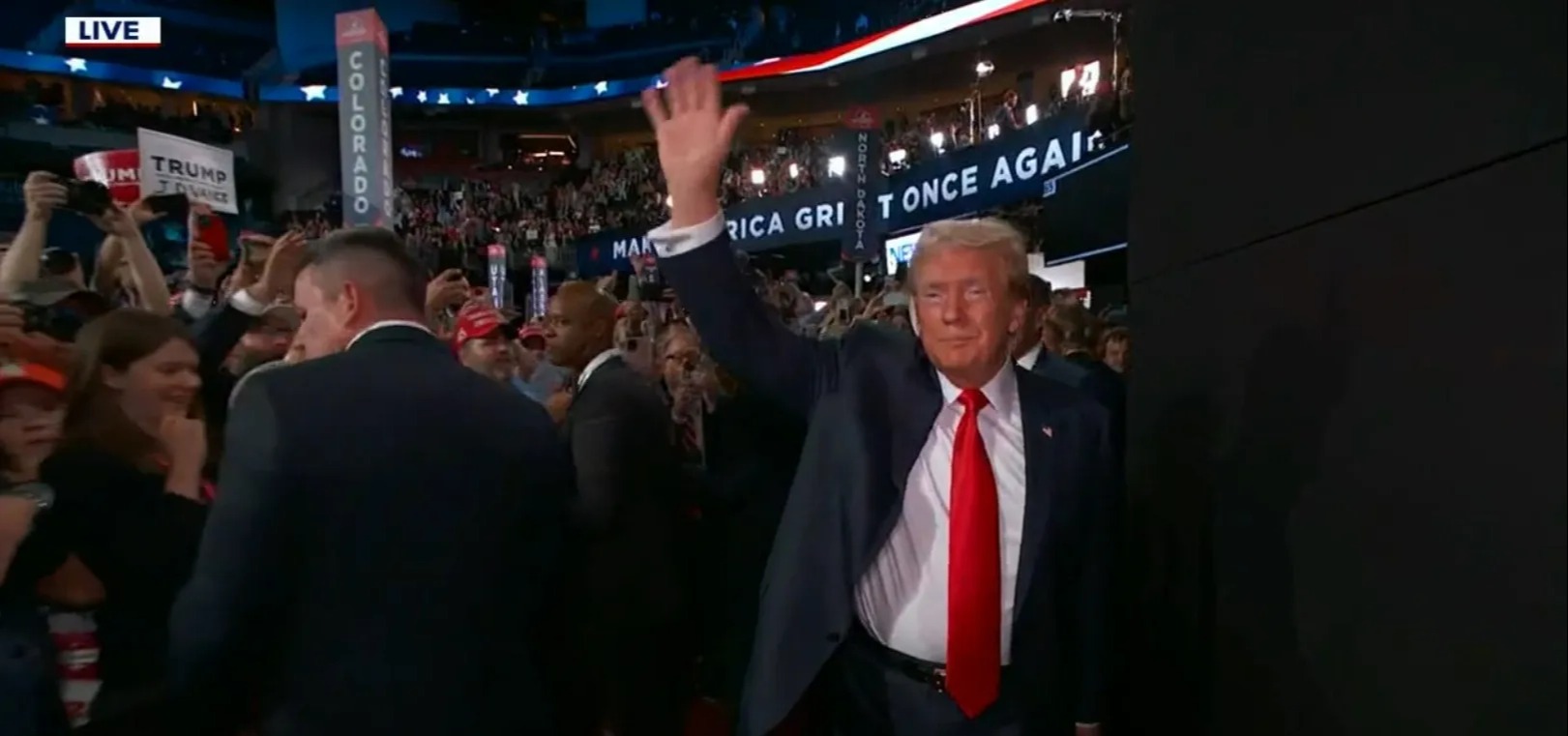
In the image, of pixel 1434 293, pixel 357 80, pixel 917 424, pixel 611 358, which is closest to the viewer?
pixel 1434 293

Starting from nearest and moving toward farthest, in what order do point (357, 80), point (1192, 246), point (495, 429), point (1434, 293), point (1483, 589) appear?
point (1483, 589), point (1434, 293), point (495, 429), point (1192, 246), point (357, 80)

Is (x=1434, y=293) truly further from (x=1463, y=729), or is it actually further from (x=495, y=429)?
(x=495, y=429)

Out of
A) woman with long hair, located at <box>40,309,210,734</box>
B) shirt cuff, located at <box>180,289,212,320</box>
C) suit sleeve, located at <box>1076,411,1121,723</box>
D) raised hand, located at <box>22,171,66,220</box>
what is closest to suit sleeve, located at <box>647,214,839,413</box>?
suit sleeve, located at <box>1076,411,1121,723</box>

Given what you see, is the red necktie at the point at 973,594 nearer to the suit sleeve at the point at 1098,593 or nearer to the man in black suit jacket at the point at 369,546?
the suit sleeve at the point at 1098,593

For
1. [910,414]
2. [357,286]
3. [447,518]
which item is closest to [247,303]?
[357,286]

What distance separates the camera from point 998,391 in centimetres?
227

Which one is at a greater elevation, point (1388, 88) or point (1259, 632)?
point (1388, 88)

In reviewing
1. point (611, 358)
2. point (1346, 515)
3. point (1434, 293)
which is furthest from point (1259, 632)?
point (611, 358)

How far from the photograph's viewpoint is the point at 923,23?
2128 cm

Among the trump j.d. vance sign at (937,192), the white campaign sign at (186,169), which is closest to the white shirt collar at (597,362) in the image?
the white campaign sign at (186,169)

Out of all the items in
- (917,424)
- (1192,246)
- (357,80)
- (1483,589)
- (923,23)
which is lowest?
(1483,589)

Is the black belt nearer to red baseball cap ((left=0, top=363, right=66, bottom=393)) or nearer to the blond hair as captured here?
the blond hair

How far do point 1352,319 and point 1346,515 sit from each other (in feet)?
1.07

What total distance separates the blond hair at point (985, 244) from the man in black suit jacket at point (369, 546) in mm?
840
